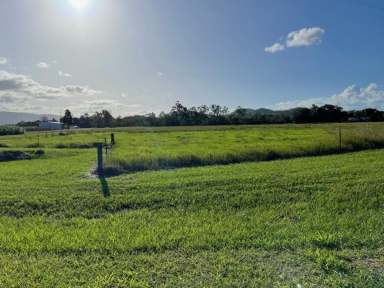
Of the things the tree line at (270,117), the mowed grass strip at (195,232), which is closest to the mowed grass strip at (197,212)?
the mowed grass strip at (195,232)

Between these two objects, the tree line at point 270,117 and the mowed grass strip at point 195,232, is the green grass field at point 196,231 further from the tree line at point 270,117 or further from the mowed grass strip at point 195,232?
the tree line at point 270,117

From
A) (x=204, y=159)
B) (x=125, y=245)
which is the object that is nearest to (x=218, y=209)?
(x=125, y=245)

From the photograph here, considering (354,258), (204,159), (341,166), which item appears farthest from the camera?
(204,159)

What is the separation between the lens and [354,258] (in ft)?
14.3

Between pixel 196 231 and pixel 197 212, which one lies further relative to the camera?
pixel 197 212

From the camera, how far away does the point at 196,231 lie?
5.38m

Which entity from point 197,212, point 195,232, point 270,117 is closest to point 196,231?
point 195,232

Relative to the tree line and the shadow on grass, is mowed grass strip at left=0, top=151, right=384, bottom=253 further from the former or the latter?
the tree line

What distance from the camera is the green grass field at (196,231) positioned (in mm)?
3910

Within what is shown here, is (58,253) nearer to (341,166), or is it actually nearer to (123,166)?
(123,166)

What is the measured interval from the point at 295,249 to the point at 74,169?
9397mm

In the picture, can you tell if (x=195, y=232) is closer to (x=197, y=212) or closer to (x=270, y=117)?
(x=197, y=212)

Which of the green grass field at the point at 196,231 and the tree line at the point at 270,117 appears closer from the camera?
the green grass field at the point at 196,231

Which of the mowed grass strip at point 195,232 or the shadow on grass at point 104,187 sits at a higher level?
the shadow on grass at point 104,187
